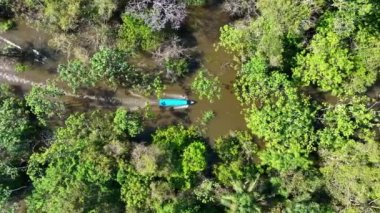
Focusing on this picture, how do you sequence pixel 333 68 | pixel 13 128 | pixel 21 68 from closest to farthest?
pixel 333 68
pixel 13 128
pixel 21 68

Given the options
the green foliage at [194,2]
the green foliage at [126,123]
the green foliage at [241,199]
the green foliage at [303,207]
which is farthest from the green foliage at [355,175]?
the green foliage at [194,2]

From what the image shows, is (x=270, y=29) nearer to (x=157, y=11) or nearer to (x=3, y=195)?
(x=157, y=11)

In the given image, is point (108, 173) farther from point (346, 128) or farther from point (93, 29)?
point (346, 128)

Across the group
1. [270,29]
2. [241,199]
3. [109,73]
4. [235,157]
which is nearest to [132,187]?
[241,199]

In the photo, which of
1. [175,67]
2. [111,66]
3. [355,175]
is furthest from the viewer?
[175,67]

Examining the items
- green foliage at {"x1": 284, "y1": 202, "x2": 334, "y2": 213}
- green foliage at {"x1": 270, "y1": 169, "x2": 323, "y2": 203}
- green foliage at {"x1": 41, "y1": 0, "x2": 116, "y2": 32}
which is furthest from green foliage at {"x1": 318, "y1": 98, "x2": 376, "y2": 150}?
green foliage at {"x1": 41, "y1": 0, "x2": 116, "y2": 32}

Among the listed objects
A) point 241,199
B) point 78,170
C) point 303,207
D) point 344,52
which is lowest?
point 303,207
